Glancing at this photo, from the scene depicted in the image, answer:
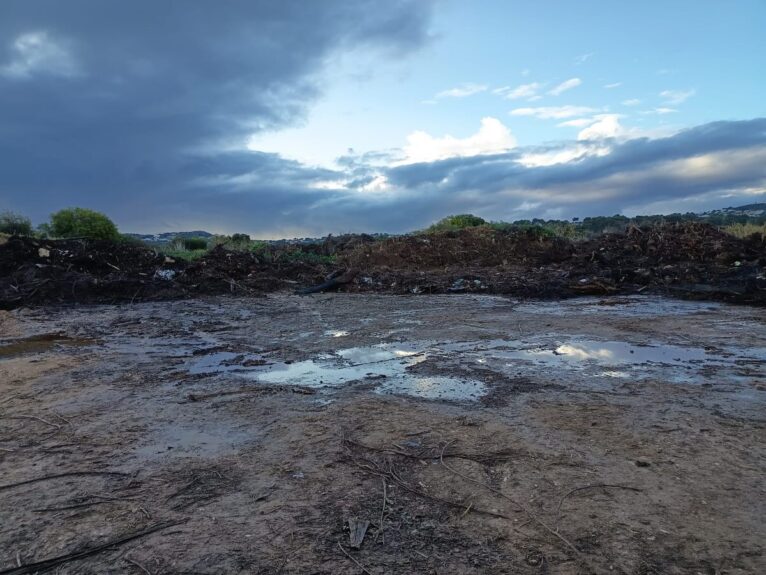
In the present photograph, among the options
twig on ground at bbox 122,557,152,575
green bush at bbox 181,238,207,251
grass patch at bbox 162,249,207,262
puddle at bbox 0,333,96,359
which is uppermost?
green bush at bbox 181,238,207,251

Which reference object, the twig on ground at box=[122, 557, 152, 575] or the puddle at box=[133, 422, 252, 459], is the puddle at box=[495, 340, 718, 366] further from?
the twig on ground at box=[122, 557, 152, 575]

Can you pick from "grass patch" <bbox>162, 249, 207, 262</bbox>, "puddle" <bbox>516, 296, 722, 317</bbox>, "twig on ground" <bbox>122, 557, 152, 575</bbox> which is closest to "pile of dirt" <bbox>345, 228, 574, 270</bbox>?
"grass patch" <bbox>162, 249, 207, 262</bbox>

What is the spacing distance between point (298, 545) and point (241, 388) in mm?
3014

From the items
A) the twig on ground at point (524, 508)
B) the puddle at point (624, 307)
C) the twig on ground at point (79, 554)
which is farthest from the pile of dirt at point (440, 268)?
the twig on ground at point (79, 554)

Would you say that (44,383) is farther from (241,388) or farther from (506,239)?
(506,239)

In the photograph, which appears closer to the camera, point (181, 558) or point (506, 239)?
point (181, 558)

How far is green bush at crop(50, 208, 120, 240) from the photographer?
27.9 m

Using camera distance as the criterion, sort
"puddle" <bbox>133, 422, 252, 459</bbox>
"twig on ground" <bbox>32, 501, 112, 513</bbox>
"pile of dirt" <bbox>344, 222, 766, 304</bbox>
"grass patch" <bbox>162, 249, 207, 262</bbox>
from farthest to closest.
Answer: "grass patch" <bbox>162, 249, 207, 262</bbox>, "pile of dirt" <bbox>344, 222, 766, 304</bbox>, "puddle" <bbox>133, 422, 252, 459</bbox>, "twig on ground" <bbox>32, 501, 112, 513</bbox>

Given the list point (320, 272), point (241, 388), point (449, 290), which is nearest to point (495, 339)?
point (241, 388)

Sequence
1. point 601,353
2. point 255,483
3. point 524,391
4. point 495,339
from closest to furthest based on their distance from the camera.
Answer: point 255,483 → point 524,391 → point 601,353 → point 495,339

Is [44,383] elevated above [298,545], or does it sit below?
above

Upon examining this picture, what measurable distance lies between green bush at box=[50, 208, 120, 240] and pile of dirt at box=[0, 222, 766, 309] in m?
11.3

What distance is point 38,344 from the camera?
7.92 m

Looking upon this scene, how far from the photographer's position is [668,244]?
1834 centimetres
